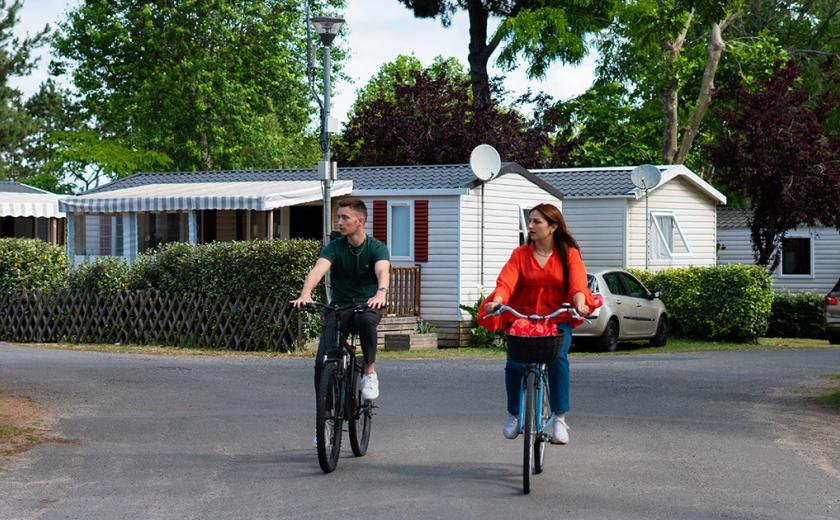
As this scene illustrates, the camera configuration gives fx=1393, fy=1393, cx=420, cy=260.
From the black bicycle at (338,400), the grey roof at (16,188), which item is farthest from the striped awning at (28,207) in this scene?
the black bicycle at (338,400)

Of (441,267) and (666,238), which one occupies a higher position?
(666,238)

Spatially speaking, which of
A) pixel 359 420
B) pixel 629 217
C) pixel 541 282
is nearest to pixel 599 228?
pixel 629 217

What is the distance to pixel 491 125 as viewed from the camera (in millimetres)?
40281

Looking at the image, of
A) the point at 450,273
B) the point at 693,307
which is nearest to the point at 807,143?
the point at 693,307

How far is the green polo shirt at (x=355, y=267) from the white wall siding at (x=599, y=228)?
21490mm

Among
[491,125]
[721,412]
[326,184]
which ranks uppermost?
[491,125]

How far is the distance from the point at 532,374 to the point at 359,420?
5.78ft

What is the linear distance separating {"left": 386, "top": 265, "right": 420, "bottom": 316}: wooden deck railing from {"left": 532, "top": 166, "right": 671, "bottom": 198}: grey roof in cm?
644

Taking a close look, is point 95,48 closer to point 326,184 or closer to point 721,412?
point 326,184

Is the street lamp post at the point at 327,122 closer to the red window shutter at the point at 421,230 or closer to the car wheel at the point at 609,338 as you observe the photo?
the red window shutter at the point at 421,230

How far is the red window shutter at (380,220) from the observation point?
87.6 ft

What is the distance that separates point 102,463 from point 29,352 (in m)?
12.0

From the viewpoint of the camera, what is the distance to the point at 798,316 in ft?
105

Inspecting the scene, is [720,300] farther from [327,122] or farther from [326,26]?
[326,26]
